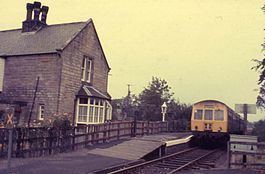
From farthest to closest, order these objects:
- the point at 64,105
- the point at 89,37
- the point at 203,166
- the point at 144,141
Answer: the point at 89,37, the point at 64,105, the point at 144,141, the point at 203,166

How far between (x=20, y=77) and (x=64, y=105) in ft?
14.1

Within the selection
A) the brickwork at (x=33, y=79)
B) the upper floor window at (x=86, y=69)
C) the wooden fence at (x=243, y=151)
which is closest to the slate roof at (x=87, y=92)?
the upper floor window at (x=86, y=69)

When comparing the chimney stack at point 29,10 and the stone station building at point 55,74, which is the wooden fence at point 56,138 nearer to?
the stone station building at point 55,74

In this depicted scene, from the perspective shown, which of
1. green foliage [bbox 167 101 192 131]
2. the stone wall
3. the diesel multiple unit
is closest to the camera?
the stone wall

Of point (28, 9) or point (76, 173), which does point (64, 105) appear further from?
point (76, 173)

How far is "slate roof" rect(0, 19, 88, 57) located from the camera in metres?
24.6

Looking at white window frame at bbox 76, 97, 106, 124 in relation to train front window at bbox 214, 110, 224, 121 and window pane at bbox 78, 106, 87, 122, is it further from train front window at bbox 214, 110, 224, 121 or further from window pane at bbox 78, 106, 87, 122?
train front window at bbox 214, 110, 224, 121

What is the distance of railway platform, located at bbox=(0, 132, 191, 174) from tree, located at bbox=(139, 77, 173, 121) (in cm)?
2390

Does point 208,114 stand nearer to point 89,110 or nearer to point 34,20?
point 89,110

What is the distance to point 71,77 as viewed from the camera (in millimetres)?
24391

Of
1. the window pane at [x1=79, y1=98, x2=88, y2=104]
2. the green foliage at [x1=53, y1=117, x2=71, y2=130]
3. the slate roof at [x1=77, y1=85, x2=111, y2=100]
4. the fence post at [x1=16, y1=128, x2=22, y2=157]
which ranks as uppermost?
the slate roof at [x1=77, y1=85, x2=111, y2=100]

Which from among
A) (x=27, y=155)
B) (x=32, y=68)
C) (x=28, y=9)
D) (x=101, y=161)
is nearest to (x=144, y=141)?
(x=101, y=161)

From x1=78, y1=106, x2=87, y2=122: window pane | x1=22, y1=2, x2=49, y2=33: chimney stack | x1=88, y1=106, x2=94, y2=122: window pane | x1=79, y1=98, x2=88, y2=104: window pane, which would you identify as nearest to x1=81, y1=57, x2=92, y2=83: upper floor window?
x1=79, y1=98, x2=88, y2=104: window pane

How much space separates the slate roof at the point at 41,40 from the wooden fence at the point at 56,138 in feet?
23.1
